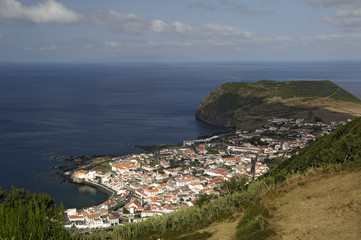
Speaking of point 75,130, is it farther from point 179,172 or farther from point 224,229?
point 224,229

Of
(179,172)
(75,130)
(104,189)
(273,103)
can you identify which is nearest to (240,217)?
(104,189)

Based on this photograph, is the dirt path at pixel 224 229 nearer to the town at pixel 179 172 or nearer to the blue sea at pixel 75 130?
the town at pixel 179 172

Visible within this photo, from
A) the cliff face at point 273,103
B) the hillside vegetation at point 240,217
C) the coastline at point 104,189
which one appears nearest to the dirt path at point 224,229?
the hillside vegetation at point 240,217

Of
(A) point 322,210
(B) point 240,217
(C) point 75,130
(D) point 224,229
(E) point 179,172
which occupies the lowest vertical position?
(E) point 179,172

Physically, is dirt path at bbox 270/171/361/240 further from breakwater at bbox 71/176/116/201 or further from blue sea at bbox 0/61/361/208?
blue sea at bbox 0/61/361/208

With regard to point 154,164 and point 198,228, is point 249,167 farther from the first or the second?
point 198,228
